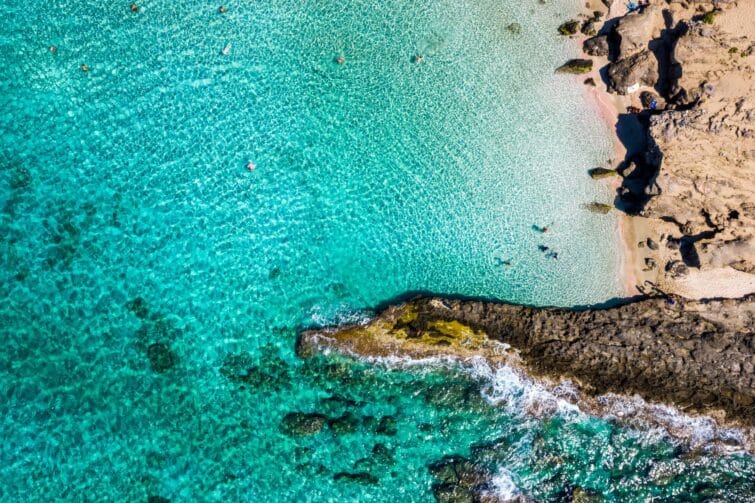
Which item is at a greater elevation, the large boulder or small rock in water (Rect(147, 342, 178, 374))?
the large boulder

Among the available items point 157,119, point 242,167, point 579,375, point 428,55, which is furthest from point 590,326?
point 157,119

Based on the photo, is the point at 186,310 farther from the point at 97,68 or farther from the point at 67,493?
the point at 97,68

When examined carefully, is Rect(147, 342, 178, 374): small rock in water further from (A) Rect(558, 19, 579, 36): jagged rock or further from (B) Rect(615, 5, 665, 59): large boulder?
(B) Rect(615, 5, 665, 59): large boulder

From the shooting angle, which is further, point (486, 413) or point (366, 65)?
point (366, 65)

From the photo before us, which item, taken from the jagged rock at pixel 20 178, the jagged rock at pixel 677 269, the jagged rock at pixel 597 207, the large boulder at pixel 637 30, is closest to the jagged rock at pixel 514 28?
the large boulder at pixel 637 30

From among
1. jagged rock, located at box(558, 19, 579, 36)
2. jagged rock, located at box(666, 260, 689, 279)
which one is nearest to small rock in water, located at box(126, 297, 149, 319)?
jagged rock, located at box(558, 19, 579, 36)

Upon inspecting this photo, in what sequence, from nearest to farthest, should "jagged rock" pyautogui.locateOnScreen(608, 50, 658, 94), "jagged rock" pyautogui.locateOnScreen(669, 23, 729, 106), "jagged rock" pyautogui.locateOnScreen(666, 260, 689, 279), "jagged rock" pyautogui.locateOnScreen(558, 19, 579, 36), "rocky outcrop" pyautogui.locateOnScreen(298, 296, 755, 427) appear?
"rocky outcrop" pyautogui.locateOnScreen(298, 296, 755, 427) → "jagged rock" pyautogui.locateOnScreen(669, 23, 729, 106) → "jagged rock" pyautogui.locateOnScreen(666, 260, 689, 279) → "jagged rock" pyautogui.locateOnScreen(608, 50, 658, 94) → "jagged rock" pyautogui.locateOnScreen(558, 19, 579, 36)

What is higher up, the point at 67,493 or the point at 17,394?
the point at 17,394

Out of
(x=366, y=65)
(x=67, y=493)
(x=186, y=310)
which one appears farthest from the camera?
(x=366, y=65)
